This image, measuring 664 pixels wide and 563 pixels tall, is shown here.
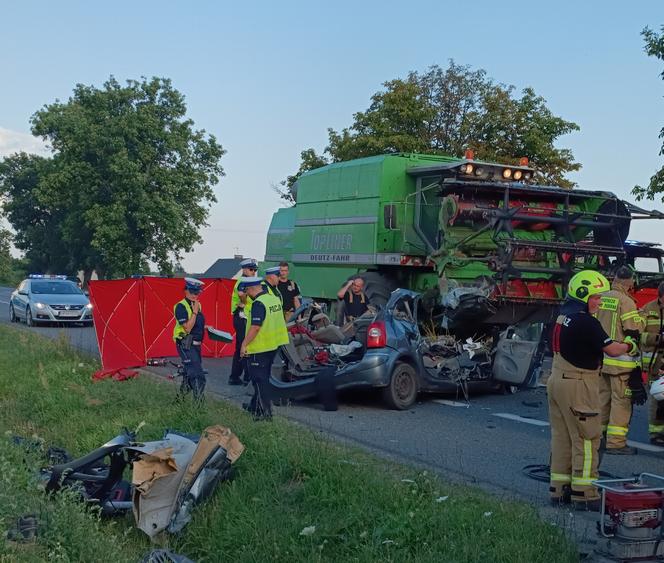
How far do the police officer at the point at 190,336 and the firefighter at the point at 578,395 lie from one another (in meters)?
4.59

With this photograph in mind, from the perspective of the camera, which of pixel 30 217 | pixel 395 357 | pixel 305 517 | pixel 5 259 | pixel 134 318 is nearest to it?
pixel 305 517

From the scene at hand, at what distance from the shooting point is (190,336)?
10117mm

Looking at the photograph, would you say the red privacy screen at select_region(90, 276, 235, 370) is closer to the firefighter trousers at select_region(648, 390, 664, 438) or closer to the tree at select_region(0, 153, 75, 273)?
the firefighter trousers at select_region(648, 390, 664, 438)

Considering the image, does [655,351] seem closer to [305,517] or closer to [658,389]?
[658,389]

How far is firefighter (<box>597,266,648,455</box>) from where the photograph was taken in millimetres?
8570

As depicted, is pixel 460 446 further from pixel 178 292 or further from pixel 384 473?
pixel 178 292

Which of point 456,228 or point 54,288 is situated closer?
point 456,228

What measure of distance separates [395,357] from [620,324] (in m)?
2.75

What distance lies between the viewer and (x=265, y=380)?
9.20 meters

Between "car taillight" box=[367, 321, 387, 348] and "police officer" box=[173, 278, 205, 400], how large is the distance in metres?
1.92

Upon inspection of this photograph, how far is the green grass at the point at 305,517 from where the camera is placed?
17.0 feet

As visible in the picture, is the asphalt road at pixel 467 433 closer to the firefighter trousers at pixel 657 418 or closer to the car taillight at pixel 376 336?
the firefighter trousers at pixel 657 418

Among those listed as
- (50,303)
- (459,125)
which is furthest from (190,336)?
(459,125)

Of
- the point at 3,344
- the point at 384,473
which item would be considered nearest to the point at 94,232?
the point at 3,344
